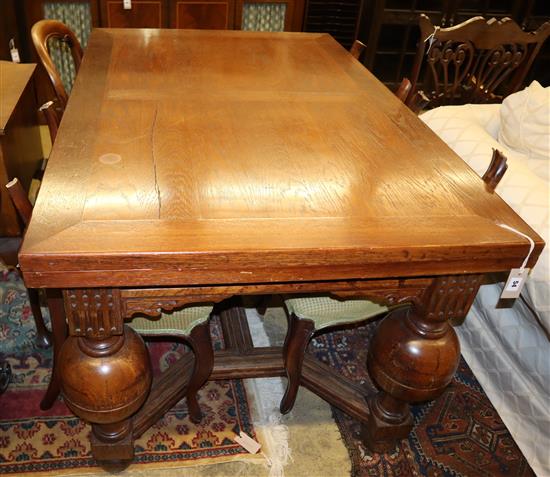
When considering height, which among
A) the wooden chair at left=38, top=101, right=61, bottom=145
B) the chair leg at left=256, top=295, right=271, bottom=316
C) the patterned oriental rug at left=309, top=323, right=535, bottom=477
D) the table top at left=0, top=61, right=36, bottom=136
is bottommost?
the patterned oriental rug at left=309, top=323, right=535, bottom=477

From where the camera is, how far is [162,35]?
208cm

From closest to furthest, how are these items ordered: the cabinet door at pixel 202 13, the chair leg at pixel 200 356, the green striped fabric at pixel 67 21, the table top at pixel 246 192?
the table top at pixel 246 192 → the chair leg at pixel 200 356 → the green striped fabric at pixel 67 21 → the cabinet door at pixel 202 13

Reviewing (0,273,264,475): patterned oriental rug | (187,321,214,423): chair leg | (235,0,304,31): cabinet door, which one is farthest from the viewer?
(235,0,304,31): cabinet door

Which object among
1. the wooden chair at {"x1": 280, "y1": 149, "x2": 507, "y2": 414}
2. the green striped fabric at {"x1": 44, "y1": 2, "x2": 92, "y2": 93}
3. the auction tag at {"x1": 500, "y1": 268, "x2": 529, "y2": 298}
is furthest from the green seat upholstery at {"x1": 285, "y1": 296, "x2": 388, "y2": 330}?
the green striped fabric at {"x1": 44, "y1": 2, "x2": 92, "y2": 93}

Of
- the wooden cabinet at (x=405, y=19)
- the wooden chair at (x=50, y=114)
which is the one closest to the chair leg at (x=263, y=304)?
the wooden chair at (x=50, y=114)

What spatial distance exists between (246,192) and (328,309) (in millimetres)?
390

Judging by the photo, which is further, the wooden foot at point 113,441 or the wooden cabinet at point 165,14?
the wooden cabinet at point 165,14

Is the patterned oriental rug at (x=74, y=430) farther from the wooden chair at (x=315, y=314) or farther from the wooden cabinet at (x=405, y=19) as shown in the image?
the wooden cabinet at (x=405, y=19)

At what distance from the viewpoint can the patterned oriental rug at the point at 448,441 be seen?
150 cm

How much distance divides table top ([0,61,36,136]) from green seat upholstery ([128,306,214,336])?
0.95m

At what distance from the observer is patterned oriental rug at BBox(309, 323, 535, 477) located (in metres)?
1.50

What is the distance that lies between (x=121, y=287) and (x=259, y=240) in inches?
11.2

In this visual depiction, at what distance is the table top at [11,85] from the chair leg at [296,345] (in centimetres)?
118

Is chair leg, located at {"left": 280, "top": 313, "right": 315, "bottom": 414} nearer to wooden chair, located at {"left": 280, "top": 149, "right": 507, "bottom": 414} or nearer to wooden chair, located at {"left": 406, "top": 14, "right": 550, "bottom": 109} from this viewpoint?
wooden chair, located at {"left": 280, "top": 149, "right": 507, "bottom": 414}
